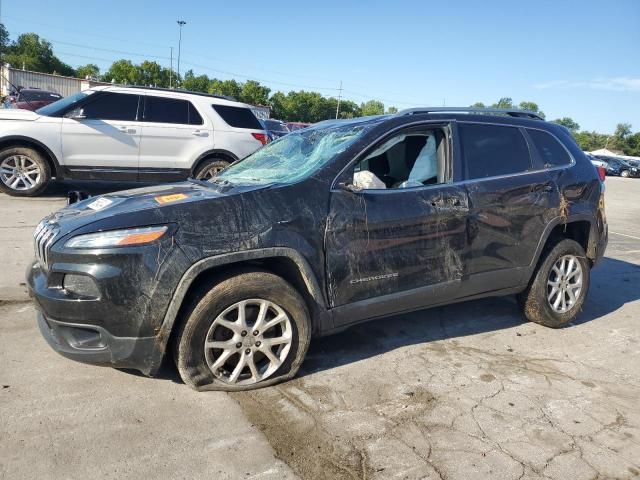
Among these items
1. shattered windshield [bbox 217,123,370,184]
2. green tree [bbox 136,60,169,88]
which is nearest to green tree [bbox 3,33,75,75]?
green tree [bbox 136,60,169,88]

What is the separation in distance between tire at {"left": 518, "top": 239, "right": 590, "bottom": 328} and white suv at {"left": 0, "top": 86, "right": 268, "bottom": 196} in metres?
6.18

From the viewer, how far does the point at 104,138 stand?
847cm

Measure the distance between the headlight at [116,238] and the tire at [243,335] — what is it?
467 mm

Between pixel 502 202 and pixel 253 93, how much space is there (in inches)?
3019

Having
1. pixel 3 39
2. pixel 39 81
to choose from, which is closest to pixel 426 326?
pixel 39 81

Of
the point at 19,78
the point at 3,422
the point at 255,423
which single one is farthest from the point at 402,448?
the point at 19,78

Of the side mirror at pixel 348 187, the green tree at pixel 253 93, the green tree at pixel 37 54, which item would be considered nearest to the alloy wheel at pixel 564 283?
the side mirror at pixel 348 187

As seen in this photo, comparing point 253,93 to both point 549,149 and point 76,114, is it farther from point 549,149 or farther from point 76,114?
point 549,149

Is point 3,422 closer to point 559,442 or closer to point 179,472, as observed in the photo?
point 179,472

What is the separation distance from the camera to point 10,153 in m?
8.25

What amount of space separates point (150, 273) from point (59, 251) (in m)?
0.53

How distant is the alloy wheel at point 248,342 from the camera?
10.1 ft

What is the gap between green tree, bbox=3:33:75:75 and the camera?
79262 mm

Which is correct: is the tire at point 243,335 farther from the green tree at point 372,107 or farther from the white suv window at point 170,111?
the green tree at point 372,107
